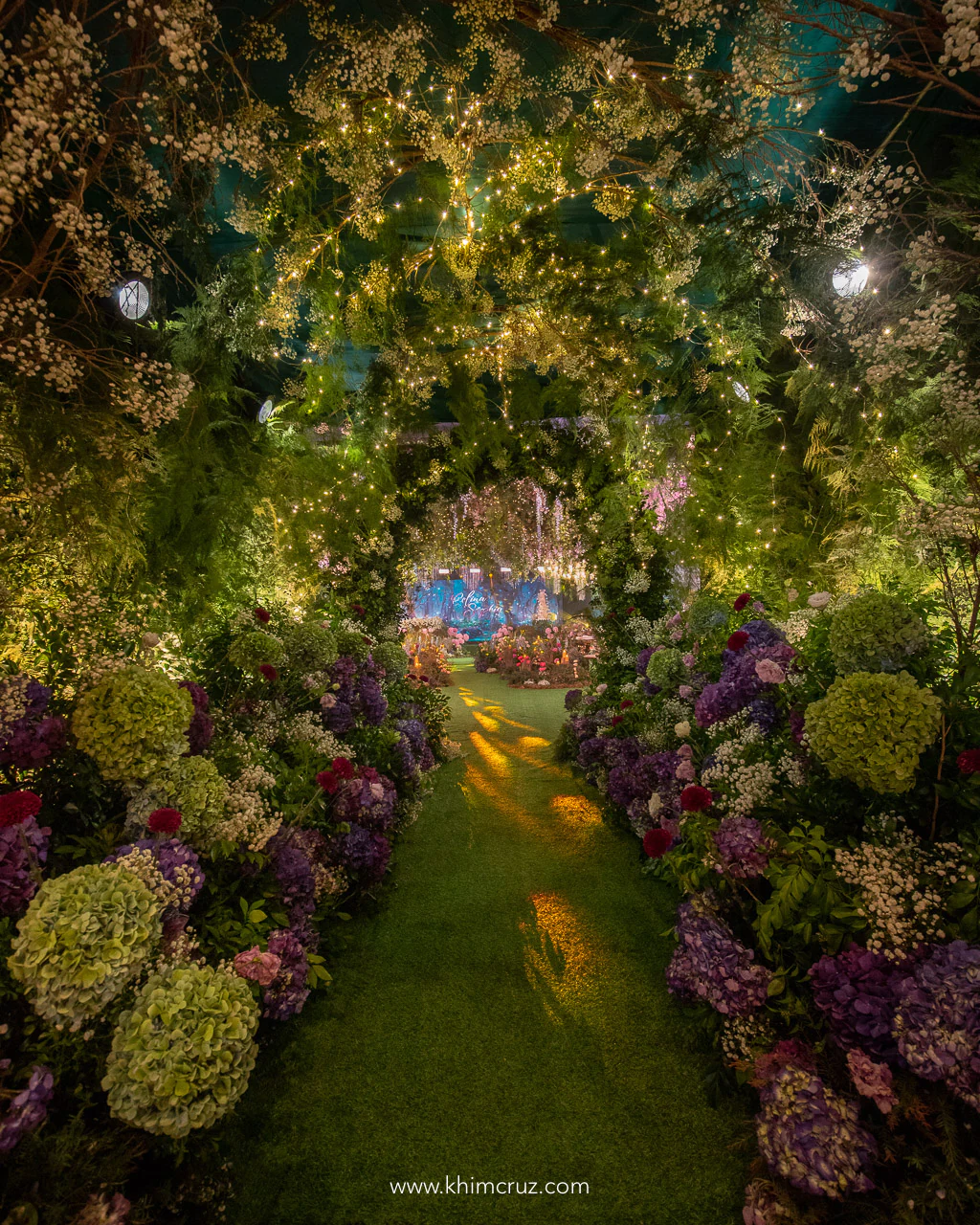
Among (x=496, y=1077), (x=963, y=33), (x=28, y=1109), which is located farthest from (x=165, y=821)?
(x=963, y=33)

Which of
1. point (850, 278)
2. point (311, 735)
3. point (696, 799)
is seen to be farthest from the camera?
point (850, 278)

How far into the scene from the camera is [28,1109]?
119 centimetres

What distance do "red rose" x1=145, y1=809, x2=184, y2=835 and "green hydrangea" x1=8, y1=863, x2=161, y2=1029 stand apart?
202 mm

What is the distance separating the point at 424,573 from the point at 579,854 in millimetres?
8046

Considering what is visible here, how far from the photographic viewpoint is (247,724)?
9.57 ft

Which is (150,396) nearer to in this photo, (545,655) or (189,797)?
(189,797)

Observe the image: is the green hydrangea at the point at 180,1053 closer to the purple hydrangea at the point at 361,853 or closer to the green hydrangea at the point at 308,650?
the purple hydrangea at the point at 361,853

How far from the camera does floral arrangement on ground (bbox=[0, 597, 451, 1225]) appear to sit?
4.28ft

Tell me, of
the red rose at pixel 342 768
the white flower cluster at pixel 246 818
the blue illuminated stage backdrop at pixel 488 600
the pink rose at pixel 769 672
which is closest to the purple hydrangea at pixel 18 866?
the white flower cluster at pixel 246 818

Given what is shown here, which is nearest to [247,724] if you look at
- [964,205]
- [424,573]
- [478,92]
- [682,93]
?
[478,92]

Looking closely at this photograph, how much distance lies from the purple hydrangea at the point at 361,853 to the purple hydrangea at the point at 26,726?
4.84 feet

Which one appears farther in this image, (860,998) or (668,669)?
(668,669)

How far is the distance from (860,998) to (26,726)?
8.42 feet

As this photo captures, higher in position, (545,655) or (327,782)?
(545,655)
